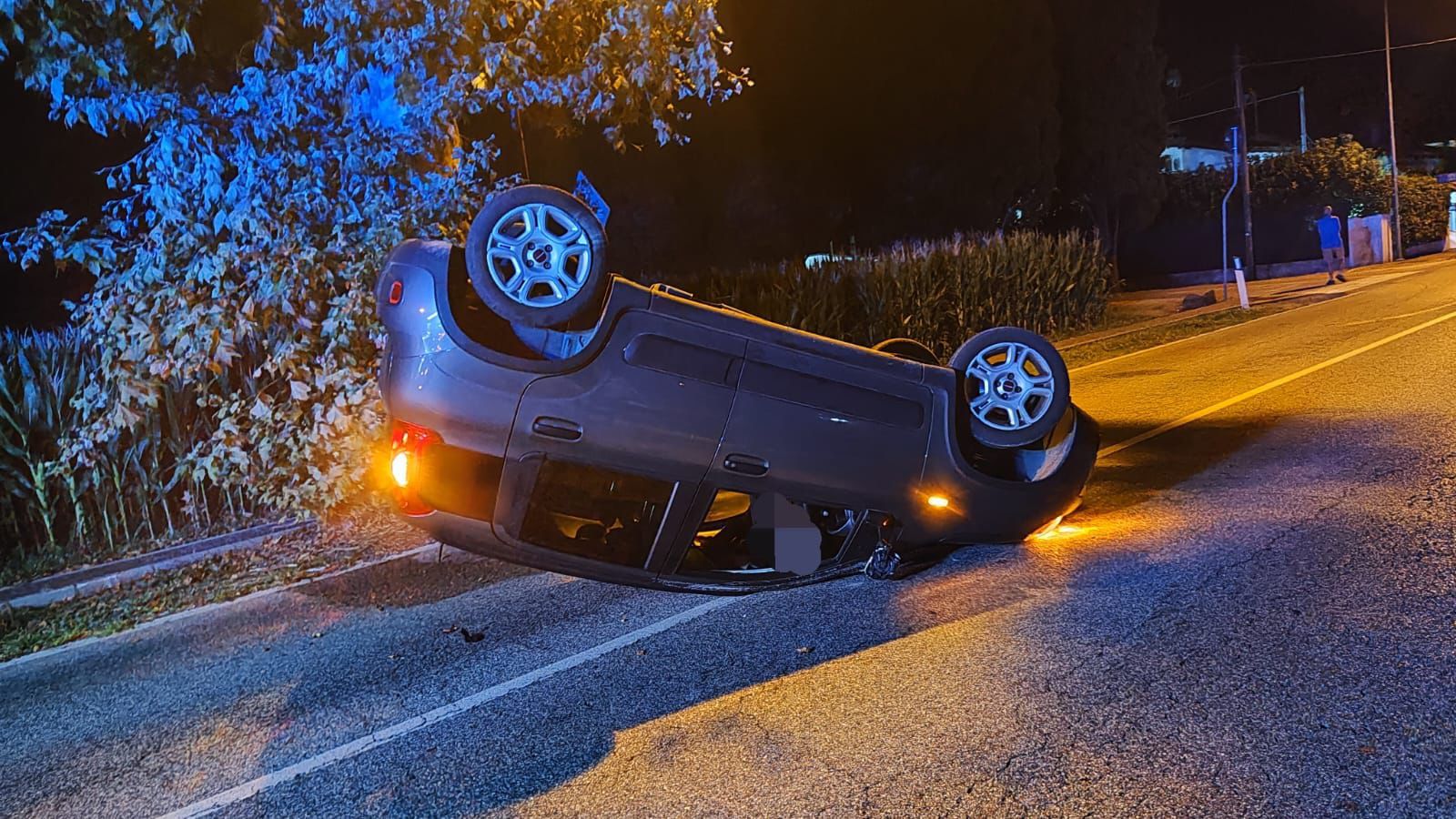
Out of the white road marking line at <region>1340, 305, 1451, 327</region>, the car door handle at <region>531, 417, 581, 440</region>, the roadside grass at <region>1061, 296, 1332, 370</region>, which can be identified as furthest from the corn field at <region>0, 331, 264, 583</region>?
the white road marking line at <region>1340, 305, 1451, 327</region>

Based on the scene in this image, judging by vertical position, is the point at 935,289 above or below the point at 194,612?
above

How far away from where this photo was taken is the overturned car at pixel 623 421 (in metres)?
4.07

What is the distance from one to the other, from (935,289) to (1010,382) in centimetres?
1047

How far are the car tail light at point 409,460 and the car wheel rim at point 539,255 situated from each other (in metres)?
0.69

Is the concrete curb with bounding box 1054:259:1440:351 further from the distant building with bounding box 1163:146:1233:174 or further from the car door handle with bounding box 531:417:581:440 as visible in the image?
the distant building with bounding box 1163:146:1233:174

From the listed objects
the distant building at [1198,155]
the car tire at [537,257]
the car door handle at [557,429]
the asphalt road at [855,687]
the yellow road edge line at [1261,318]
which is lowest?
the asphalt road at [855,687]

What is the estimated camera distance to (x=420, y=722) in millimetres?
4191

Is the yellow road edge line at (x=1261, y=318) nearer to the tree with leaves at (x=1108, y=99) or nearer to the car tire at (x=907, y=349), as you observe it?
the car tire at (x=907, y=349)

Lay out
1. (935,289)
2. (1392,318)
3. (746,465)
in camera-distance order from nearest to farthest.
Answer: (746,465)
(1392,318)
(935,289)

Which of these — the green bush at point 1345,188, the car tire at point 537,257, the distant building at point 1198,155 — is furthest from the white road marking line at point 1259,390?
the distant building at point 1198,155

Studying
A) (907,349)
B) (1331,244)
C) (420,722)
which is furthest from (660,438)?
(1331,244)

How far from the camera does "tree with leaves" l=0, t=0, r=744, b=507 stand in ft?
23.3

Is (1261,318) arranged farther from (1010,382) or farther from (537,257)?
(537,257)

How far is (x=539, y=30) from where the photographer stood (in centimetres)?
828
